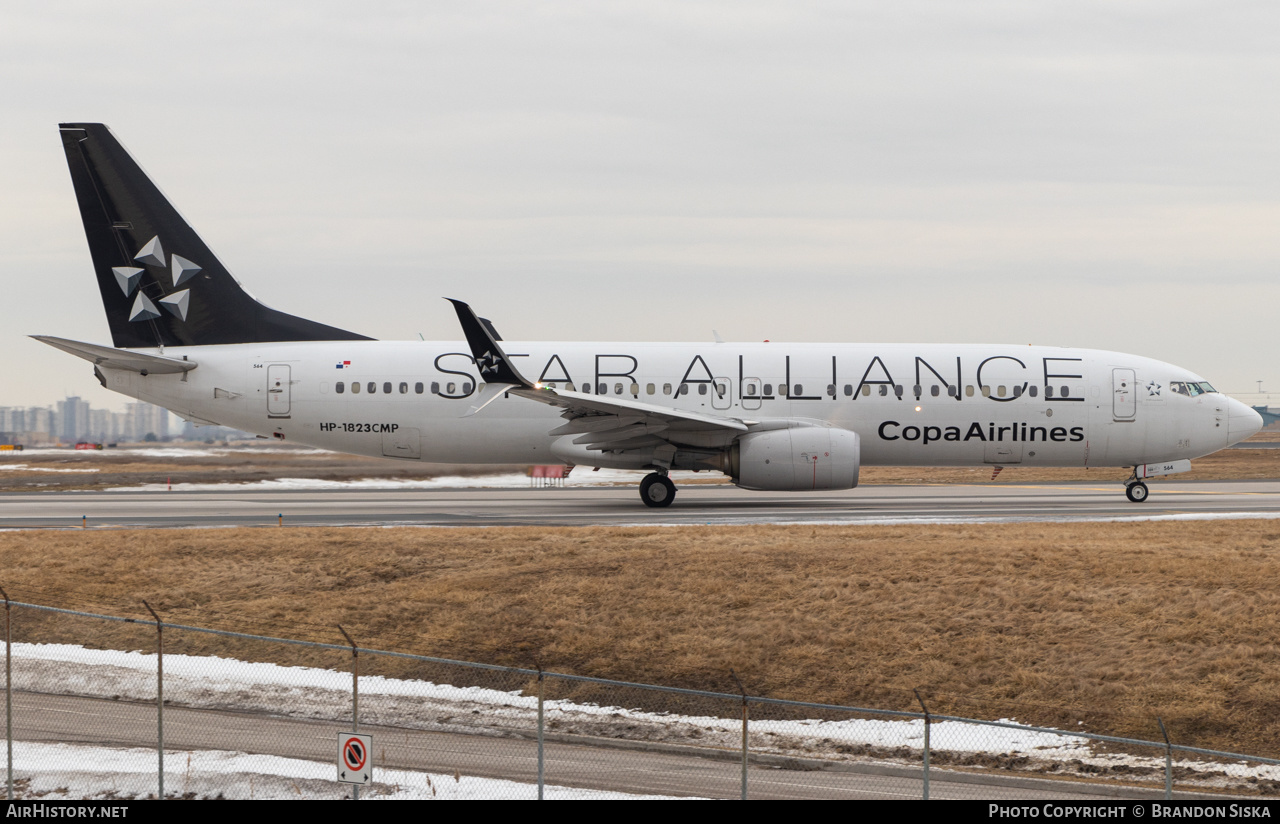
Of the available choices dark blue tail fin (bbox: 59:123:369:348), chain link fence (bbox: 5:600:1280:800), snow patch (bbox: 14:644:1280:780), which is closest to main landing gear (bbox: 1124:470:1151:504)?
snow patch (bbox: 14:644:1280:780)

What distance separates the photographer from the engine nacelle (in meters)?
26.9

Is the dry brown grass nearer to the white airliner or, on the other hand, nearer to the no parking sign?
the no parking sign

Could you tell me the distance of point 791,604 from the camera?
18.0m

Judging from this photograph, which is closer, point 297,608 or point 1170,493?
point 297,608

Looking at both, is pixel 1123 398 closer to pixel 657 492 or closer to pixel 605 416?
pixel 657 492

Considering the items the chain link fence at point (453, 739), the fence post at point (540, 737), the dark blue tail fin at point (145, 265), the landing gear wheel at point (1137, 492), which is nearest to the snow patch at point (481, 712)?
the chain link fence at point (453, 739)

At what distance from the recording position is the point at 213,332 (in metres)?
29.4

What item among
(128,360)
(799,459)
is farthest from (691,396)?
(128,360)

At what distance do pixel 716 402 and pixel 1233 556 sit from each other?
508 inches

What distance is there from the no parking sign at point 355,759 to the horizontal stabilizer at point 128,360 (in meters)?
20.0

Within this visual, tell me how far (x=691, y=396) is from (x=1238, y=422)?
14953 millimetres

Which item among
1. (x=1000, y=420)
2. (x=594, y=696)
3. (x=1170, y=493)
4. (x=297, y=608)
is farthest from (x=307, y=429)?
(x=1170, y=493)

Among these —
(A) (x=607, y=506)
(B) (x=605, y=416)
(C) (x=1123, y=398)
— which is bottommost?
(A) (x=607, y=506)
